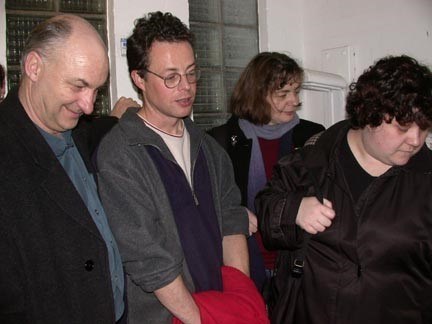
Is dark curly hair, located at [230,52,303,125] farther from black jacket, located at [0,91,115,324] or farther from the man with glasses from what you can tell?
black jacket, located at [0,91,115,324]

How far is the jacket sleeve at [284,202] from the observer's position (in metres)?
1.60

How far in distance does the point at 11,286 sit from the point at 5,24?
2063 mm

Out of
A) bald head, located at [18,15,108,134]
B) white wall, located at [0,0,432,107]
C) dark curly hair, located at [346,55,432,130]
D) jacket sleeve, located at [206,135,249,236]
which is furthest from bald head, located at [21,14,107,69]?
white wall, located at [0,0,432,107]

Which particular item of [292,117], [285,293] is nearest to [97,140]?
[285,293]

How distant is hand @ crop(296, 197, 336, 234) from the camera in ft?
4.83

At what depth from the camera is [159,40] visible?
163cm

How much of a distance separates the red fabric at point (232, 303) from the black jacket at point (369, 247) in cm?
19

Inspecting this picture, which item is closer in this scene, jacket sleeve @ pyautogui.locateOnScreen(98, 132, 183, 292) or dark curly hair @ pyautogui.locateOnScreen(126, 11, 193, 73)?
jacket sleeve @ pyautogui.locateOnScreen(98, 132, 183, 292)

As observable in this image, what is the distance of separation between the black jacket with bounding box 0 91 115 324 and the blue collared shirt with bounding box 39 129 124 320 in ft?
0.24

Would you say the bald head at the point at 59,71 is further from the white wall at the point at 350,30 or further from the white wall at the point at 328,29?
the white wall at the point at 350,30

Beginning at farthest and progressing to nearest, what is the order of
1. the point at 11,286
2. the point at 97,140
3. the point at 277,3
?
the point at 277,3
the point at 97,140
the point at 11,286

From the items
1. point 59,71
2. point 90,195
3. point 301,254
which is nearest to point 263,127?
point 301,254

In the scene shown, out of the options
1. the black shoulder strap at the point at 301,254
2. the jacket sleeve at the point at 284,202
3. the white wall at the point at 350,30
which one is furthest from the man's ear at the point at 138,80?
the white wall at the point at 350,30

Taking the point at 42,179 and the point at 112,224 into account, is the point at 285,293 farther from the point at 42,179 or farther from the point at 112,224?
the point at 42,179
